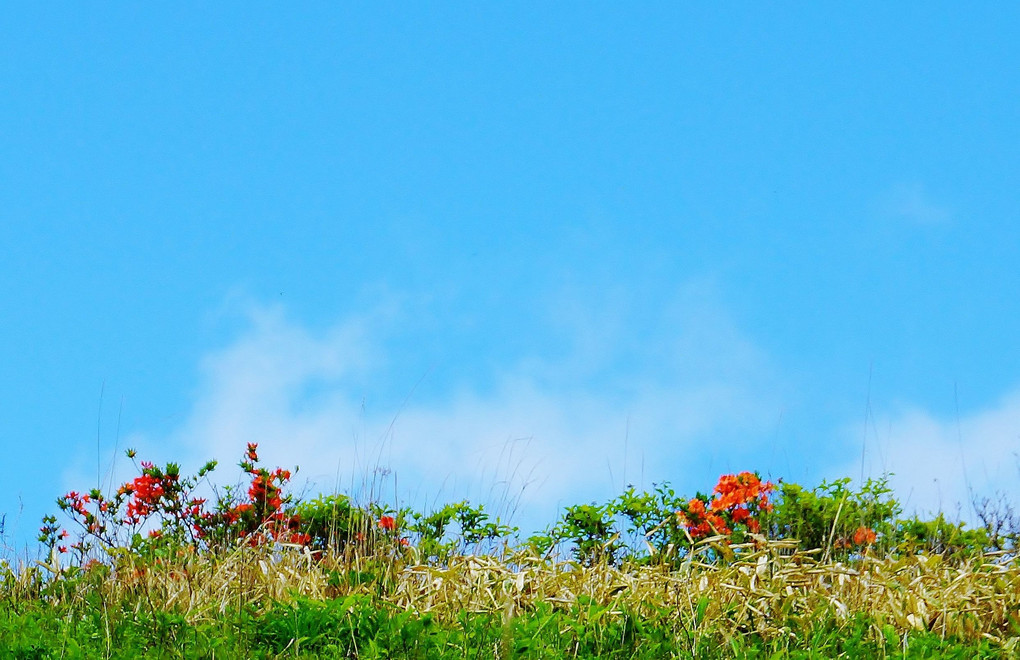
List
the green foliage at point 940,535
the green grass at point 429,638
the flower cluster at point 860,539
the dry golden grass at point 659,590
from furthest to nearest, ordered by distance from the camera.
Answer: the green foliage at point 940,535
the flower cluster at point 860,539
the dry golden grass at point 659,590
the green grass at point 429,638

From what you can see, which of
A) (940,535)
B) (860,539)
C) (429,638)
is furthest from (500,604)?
(940,535)

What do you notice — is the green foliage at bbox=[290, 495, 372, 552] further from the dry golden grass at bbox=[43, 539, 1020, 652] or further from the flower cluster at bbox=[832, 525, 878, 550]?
the flower cluster at bbox=[832, 525, 878, 550]

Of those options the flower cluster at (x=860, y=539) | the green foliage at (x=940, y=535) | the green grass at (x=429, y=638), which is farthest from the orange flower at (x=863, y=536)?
the green grass at (x=429, y=638)

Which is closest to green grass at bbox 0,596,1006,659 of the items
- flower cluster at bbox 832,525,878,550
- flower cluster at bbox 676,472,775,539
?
flower cluster at bbox 832,525,878,550

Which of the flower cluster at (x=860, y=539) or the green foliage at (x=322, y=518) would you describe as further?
the green foliage at (x=322, y=518)

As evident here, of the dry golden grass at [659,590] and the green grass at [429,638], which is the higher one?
the dry golden grass at [659,590]

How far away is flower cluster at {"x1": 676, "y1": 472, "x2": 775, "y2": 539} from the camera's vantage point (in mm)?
8078

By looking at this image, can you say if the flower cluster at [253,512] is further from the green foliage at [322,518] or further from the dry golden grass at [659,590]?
the dry golden grass at [659,590]

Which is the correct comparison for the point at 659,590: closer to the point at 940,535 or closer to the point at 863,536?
the point at 863,536

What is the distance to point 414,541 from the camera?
780 cm

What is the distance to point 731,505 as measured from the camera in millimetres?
8164

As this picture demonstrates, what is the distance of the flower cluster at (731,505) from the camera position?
808cm

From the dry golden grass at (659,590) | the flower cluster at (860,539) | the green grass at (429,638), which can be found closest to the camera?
the green grass at (429,638)

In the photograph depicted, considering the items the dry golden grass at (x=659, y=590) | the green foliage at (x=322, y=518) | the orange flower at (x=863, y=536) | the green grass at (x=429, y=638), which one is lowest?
the green grass at (x=429, y=638)
